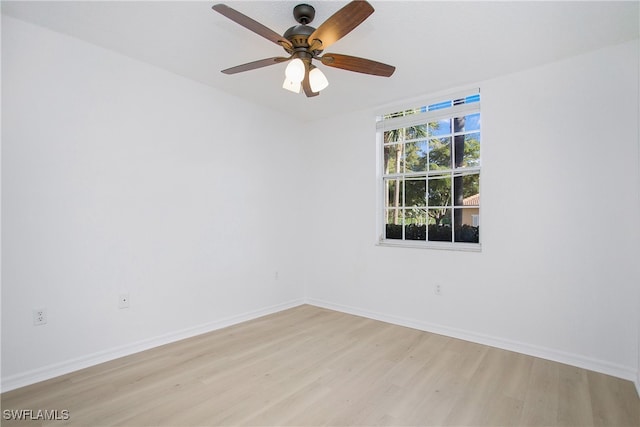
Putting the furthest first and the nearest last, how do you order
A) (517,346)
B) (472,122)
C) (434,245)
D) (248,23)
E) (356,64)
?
1. (434,245)
2. (472,122)
3. (517,346)
4. (356,64)
5. (248,23)

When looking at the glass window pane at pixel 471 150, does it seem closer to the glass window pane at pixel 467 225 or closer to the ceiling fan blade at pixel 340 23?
the glass window pane at pixel 467 225

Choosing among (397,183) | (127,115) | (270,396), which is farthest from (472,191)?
(127,115)

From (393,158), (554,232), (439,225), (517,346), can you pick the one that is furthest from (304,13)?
(517,346)

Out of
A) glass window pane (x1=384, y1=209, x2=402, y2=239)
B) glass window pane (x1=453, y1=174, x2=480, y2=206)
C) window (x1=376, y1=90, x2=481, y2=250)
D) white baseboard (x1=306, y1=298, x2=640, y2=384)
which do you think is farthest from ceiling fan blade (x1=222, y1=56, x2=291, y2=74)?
white baseboard (x1=306, y1=298, x2=640, y2=384)

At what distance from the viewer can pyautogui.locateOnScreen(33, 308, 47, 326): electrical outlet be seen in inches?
92.3

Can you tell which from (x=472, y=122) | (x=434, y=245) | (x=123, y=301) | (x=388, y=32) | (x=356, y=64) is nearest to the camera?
(x=356, y=64)

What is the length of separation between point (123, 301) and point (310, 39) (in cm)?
251

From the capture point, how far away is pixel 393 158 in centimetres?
393

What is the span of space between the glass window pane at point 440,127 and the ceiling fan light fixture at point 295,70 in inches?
78.7

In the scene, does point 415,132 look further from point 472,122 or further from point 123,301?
point 123,301

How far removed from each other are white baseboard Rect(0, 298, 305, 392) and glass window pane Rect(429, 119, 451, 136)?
9.33 feet

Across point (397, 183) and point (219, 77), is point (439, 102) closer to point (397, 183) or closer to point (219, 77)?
point (397, 183)

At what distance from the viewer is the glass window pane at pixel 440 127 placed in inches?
137

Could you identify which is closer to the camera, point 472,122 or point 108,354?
point 108,354
